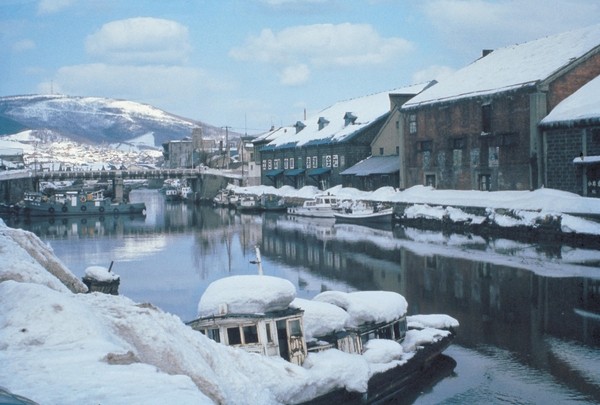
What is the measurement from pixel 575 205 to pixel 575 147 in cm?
528

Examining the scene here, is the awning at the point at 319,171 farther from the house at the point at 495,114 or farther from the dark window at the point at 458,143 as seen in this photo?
the dark window at the point at 458,143

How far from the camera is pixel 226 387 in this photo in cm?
1061

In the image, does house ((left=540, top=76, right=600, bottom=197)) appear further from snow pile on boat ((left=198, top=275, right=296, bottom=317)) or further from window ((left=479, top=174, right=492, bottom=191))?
snow pile on boat ((left=198, top=275, right=296, bottom=317))

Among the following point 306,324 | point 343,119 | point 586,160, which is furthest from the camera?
point 343,119

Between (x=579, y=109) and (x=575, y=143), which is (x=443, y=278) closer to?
(x=575, y=143)

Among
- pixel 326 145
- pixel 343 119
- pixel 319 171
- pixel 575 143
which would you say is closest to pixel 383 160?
pixel 326 145

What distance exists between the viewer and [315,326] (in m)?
14.5

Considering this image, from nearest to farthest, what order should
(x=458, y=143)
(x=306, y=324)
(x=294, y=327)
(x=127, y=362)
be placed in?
(x=127, y=362), (x=294, y=327), (x=306, y=324), (x=458, y=143)

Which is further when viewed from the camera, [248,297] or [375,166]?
[375,166]

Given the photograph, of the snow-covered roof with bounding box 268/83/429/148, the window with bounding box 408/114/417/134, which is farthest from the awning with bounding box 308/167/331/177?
the window with bounding box 408/114/417/134

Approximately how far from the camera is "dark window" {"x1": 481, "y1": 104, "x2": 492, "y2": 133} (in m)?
48.1

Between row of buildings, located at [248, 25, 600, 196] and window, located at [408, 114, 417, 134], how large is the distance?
79 mm

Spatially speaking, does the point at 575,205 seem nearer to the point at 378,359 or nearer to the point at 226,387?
the point at 378,359

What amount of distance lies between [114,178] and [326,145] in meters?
32.2
